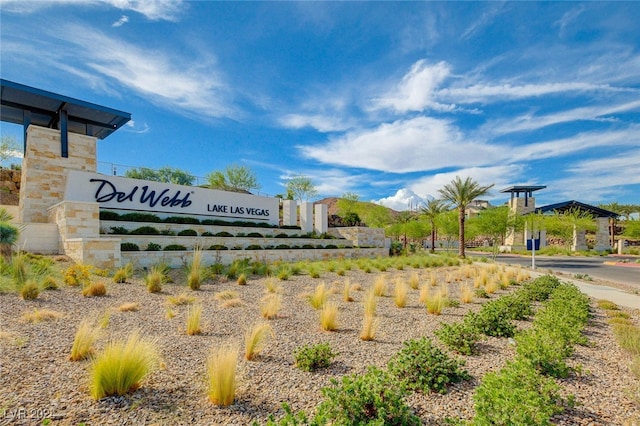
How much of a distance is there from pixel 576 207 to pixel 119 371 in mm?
54884

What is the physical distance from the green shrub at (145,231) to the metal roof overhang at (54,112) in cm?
615

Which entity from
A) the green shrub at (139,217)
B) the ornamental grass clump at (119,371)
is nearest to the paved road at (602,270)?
the ornamental grass clump at (119,371)

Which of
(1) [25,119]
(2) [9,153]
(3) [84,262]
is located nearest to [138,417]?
(3) [84,262]

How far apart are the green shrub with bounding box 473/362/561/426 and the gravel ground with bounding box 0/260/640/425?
0.29 metres

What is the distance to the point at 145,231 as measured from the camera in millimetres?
15719

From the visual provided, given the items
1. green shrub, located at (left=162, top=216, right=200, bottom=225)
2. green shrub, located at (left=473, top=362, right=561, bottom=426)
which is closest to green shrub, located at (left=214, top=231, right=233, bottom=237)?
green shrub, located at (left=162, top=216, right=200, bottom=225)

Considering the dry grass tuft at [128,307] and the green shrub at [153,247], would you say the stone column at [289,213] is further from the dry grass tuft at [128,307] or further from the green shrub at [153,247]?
the dry grass tuft at [128,307]

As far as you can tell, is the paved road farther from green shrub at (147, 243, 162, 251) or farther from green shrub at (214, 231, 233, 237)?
green shrub at (147, 243, 162, 251)

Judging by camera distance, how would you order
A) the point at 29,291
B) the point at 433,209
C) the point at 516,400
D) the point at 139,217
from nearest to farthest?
the point at 516,400
the point at 29,291
the point at 139,217
the point at 433,209

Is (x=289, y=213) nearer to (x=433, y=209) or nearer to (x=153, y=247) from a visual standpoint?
(x=153, y=247)

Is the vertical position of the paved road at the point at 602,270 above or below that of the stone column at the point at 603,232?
below

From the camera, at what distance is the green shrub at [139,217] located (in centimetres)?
1652

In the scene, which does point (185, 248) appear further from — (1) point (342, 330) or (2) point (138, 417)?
(2) point (138, 417)

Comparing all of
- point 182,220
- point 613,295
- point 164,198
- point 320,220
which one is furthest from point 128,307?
point 320,220
